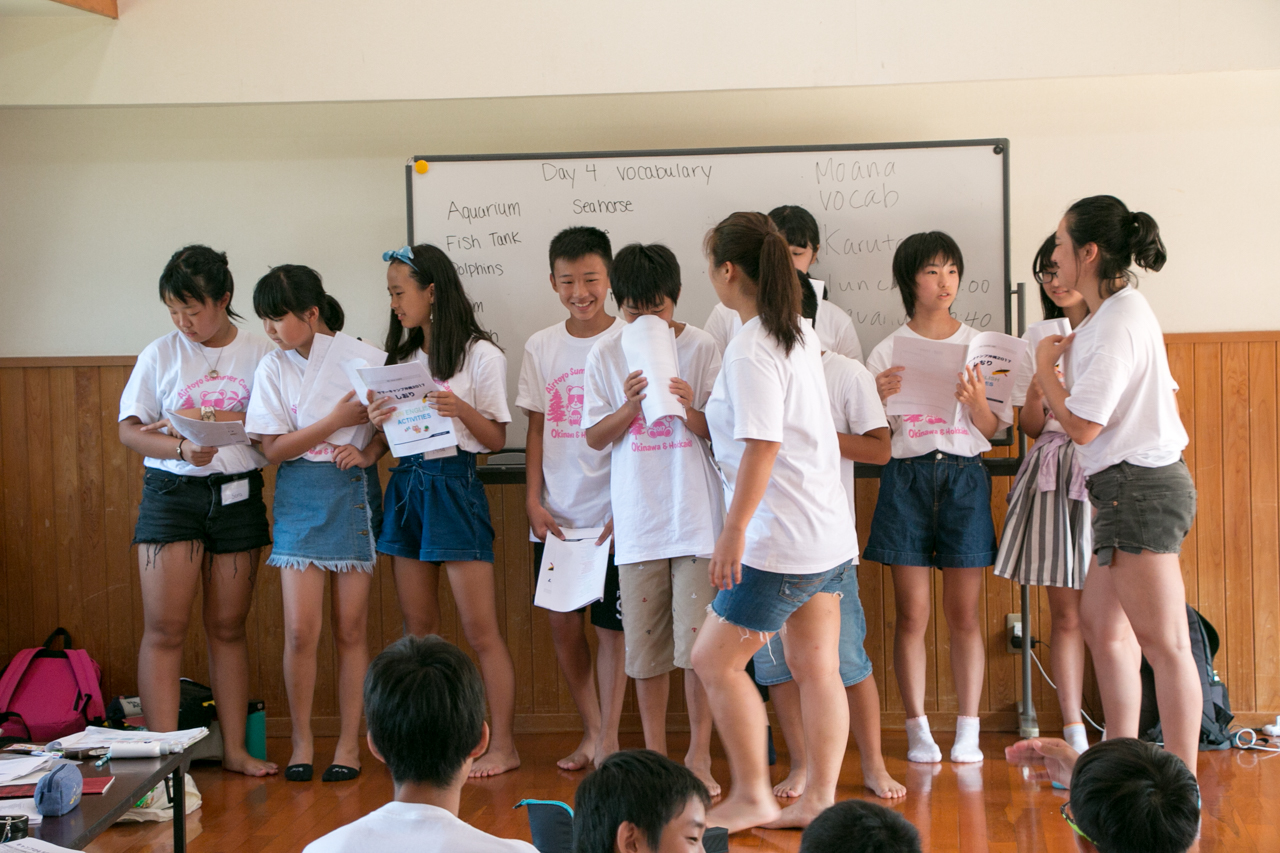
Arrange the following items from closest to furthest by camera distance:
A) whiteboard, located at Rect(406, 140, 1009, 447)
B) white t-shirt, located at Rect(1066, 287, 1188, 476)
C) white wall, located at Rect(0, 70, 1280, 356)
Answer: white t-shirt, located at Rect(1066, 287, 1188, 476), whiteboard, located at Rect(406, 140, 1009, 447), white wall, located at Rect(0, 70, 1280, 356)

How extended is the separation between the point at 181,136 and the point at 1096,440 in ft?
10.7

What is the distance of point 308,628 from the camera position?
128 inches

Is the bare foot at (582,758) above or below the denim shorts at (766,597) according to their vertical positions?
below

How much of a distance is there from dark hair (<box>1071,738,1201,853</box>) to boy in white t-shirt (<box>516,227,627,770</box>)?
1.83 meters

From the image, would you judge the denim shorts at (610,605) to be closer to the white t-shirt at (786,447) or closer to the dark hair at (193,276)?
the white t-shirt at (786,447)

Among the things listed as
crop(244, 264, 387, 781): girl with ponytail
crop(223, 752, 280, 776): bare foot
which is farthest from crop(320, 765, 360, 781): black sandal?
crop(223, 752, 280, 776): bare foot

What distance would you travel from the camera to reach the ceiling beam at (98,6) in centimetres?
340

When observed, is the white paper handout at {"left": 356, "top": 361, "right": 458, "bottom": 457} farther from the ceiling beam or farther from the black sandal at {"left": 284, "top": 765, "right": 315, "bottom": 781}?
the ceiling beam

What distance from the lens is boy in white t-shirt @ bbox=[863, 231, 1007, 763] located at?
3176mm

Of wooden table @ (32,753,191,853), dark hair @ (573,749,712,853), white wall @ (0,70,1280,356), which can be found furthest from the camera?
white wall @ (0,70,1280,356)

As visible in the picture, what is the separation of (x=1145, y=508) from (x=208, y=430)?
2.51 m

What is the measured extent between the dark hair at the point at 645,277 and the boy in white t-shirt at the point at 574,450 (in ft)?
1.21

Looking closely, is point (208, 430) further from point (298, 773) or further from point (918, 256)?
point (918, 256)

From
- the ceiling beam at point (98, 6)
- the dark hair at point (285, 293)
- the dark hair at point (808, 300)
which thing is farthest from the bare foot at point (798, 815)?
the ceiling beam at point (98, 6)
